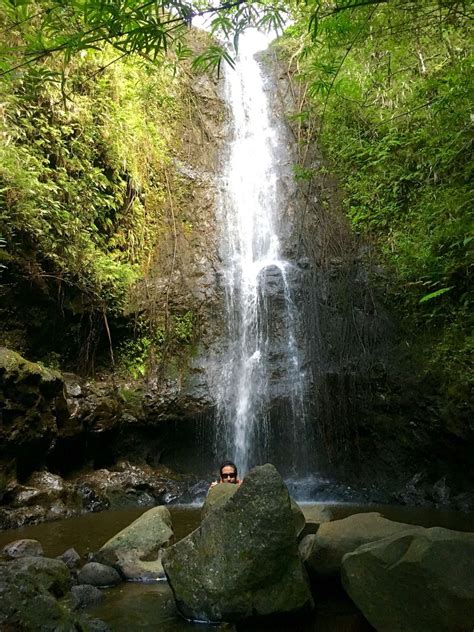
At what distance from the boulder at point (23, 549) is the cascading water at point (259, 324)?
15.9 feet

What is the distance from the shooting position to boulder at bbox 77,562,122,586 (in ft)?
13.8

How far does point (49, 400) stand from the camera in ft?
25.8

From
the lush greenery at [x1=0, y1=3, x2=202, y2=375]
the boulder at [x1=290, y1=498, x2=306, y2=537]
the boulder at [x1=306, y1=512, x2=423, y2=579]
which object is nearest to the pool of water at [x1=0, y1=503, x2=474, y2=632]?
the boulder at [x1=306, y1=512, x2=423, y2=579]

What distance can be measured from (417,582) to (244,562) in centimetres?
113

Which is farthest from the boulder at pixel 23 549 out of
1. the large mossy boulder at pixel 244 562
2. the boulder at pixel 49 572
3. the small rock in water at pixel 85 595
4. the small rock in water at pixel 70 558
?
the large mossy boulder at pixel 244 562

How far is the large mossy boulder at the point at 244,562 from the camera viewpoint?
341 cm

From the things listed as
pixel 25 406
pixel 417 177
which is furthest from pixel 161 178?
pixel 25 406

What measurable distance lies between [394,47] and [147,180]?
367 inches

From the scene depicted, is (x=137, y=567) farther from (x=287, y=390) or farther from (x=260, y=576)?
(x=287, y=390)

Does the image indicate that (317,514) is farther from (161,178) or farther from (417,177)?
(161,178)

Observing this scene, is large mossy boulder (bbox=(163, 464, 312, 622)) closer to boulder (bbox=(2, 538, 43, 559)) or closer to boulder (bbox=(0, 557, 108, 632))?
boulder (bbox=(0, 557, 108, 632))

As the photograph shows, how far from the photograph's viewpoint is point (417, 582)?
10.0 ft

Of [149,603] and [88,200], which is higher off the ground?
[88,200]

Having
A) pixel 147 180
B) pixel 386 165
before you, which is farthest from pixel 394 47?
pixel 147 180
